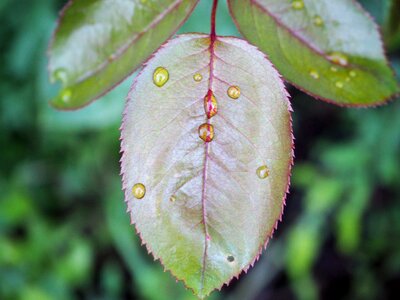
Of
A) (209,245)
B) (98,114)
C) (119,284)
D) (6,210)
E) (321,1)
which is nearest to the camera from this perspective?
(209,245)

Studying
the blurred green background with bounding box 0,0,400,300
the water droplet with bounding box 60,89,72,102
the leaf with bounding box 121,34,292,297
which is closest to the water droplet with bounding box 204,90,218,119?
the leaf with bounding box 121,34,292,297

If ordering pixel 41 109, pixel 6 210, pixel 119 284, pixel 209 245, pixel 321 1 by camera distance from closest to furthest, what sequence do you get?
pixel 209 245, pixel 321 1, pixel 41 109, pixel 6 210, pixel 119 284

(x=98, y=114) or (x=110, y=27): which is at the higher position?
(x=110, y=27)

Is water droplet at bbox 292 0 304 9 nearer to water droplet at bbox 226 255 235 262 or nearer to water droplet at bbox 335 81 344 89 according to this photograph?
water droplet at bbox 335 81 344 89

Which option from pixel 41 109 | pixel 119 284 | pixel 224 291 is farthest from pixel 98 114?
pixel 224 291

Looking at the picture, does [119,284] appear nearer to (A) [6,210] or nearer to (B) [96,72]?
(A) [6,210]
